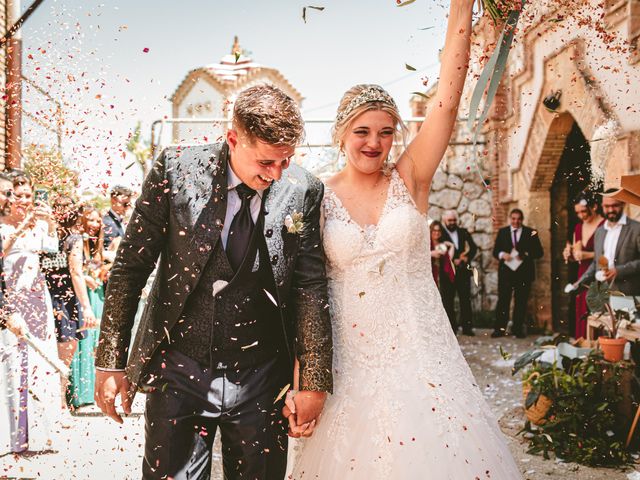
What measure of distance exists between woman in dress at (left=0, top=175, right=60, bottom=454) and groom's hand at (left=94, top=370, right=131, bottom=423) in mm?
2547

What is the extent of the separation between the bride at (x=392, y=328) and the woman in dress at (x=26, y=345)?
2.66m

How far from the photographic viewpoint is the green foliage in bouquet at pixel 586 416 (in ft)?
14.7

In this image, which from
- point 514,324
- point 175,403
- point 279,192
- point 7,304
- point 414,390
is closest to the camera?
point 175,403

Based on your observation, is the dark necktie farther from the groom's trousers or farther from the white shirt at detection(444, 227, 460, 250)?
the white shirt at detection(444, 227, 460, 250)

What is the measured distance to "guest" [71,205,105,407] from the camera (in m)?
6.33

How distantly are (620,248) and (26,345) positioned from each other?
217 inches

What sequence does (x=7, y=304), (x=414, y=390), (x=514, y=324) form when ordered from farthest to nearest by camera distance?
(x=514, y=324), (x=7, y=304), (x=414, y=390)

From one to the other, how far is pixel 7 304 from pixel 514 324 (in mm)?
8162

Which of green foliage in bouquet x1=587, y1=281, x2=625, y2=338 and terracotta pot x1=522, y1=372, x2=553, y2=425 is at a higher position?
green foliage in bouquet x1=587, y1=281, x2=625, y2=338

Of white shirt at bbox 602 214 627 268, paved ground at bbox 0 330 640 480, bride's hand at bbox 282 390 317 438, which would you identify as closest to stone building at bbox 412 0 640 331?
white shirt at bbox 602 214 627 268

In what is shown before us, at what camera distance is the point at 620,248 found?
21.7ft

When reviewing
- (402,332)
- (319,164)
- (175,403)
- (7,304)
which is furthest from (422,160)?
(319,164)

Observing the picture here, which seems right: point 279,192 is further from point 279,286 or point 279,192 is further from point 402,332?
point 402,332

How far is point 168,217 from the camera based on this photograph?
234 centimetres
